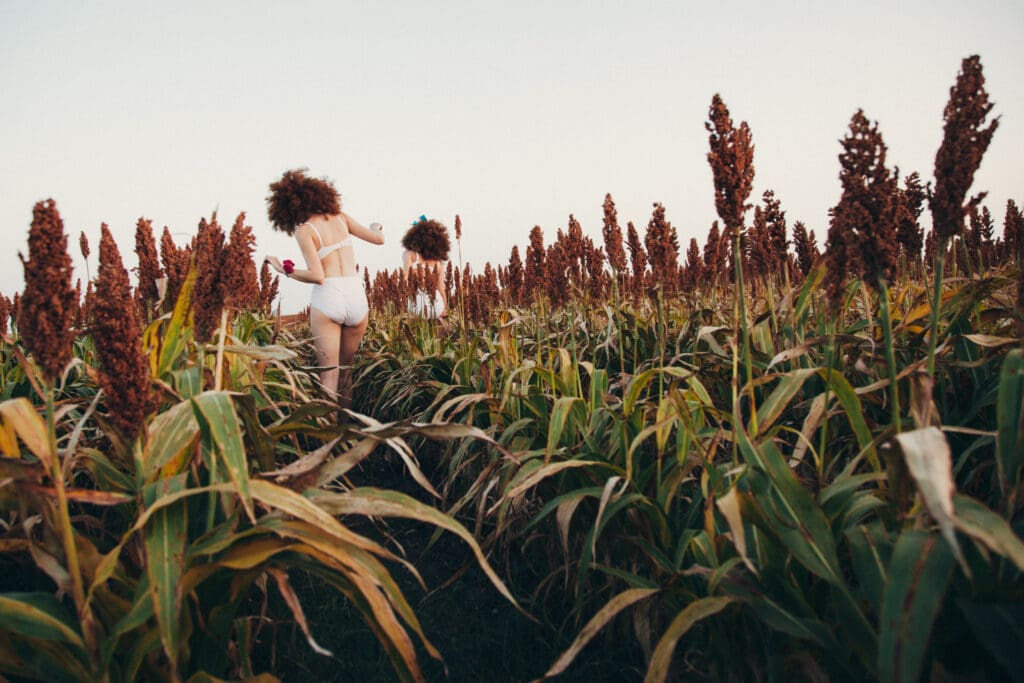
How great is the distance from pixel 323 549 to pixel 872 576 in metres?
1.33

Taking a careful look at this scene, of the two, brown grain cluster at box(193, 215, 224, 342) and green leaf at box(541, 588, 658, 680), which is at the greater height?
brown grain cluster at box(193, 215, 224, 342)

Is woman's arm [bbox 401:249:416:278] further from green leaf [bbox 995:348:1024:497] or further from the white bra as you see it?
green leaf [bbox 995:348:1024:497]

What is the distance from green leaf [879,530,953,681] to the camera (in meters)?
1.08

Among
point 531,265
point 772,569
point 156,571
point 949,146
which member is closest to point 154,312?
point 531,265

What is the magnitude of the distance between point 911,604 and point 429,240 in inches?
349

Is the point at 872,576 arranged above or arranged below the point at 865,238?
below

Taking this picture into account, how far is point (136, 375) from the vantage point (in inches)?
55.1

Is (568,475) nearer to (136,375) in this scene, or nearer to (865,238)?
(865,238)

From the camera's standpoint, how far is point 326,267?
5637mm

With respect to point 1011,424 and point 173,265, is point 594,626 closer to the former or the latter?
point 1011,424

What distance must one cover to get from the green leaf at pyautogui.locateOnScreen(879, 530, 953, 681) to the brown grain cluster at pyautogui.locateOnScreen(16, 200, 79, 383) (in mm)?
1834

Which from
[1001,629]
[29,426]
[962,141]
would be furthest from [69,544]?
[962,141]

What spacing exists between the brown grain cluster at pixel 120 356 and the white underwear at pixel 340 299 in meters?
4.12

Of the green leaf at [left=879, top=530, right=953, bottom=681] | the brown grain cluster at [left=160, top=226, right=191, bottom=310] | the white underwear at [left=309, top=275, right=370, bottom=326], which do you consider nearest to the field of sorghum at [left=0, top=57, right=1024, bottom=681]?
the green leaf at [left=879, top=530, right=953, bottom=681]
